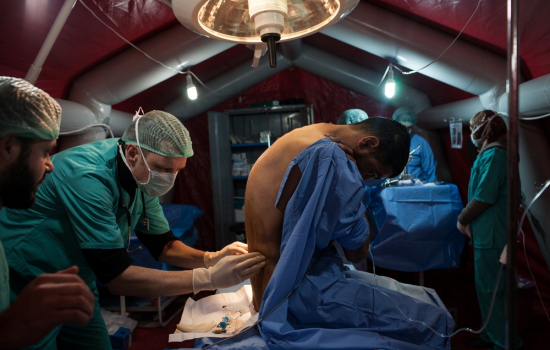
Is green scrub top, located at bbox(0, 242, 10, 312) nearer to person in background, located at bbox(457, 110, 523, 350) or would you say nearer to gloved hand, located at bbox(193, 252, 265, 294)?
gloved hand, located at bbox(193, 252, 265, 294)

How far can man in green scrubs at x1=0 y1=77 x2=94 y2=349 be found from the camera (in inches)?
25.0

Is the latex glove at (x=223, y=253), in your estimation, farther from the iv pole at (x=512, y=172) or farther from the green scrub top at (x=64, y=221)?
the iv pole at (x=512, y=172)

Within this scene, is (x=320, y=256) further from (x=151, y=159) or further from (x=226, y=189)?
(x=226, y=189)

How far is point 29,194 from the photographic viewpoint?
0.87 m

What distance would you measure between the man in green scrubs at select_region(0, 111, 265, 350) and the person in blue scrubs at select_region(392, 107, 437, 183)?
108 inches

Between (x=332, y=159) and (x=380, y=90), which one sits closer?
(x=332, y=159)

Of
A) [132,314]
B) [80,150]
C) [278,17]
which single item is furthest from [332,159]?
[132,314]

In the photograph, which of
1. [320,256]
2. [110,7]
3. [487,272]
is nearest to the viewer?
[320,256]

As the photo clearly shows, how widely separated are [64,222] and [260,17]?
1.00m

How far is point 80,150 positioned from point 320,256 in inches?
39.2

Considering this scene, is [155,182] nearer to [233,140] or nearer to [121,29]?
[121,29]

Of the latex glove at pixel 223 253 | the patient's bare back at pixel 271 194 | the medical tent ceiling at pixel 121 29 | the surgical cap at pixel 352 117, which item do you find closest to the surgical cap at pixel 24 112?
the patient's bare back at pixel 271 194

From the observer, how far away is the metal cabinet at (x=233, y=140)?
4262 millimetres

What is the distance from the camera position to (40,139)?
0.90 metres
